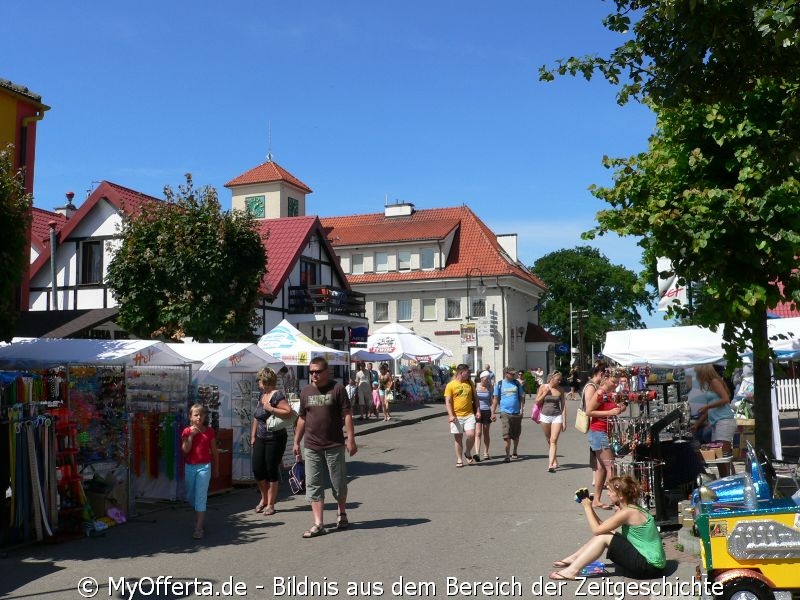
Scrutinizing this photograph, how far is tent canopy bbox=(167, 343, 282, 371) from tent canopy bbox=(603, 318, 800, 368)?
18.8 feet

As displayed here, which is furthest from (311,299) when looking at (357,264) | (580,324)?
(580,324)

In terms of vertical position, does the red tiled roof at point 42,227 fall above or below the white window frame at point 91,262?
above

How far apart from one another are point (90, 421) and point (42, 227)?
72.1 ft

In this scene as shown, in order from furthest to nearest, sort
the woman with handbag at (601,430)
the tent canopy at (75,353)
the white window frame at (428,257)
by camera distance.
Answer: the white window frame at (428,257)
the woman with handbag at (601,430)
the tent canopy at (75,353)

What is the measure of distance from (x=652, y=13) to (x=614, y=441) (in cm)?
543

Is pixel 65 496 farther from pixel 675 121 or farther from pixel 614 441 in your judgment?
pixel 675 121

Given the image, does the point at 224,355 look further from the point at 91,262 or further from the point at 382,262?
the point at 382,262

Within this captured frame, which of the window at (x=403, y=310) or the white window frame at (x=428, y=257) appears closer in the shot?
the white window frame at (x=428, y=257)

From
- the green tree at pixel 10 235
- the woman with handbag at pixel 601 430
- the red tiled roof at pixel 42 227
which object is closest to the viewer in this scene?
the green tree at pixel 10 235

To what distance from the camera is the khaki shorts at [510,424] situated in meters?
15.9

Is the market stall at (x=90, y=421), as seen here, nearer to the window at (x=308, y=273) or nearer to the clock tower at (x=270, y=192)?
the window at (x=308, y=273)

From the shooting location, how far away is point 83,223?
1113 inches

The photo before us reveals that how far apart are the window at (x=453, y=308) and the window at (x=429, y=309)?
100cm

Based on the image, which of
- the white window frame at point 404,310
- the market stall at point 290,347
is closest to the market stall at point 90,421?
the market stall at point 290,347
